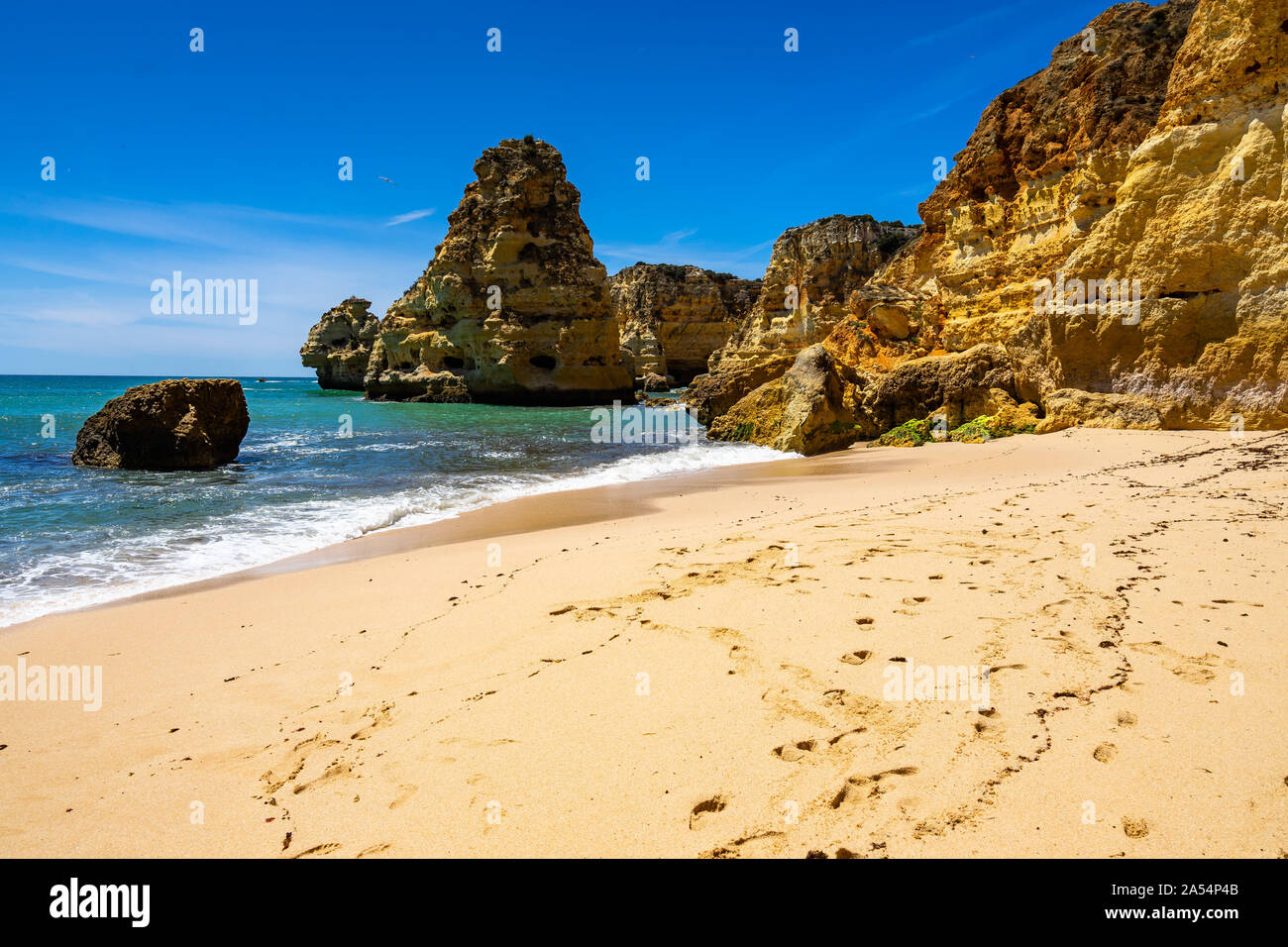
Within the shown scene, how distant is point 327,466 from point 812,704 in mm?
14441

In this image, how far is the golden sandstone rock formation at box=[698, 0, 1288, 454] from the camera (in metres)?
9.28

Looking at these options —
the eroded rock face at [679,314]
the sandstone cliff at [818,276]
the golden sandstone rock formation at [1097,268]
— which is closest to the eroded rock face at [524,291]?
the sandstone cliff at [818,276]

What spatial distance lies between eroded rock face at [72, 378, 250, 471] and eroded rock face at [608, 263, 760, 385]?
2062 inches

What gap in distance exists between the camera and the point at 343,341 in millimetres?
68000

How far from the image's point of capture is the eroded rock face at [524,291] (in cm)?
4209

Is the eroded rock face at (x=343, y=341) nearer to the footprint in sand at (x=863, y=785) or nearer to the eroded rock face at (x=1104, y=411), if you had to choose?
the eroded rock face at (x=1104, y=411)

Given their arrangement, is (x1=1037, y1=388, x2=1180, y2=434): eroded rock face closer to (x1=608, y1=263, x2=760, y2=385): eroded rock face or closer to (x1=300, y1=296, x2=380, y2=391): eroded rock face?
(x1=608, y1=263, x2=760, y2=385): eroded rock face

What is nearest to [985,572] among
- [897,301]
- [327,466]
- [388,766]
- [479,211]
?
[388,766]

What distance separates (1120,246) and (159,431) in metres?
19.2

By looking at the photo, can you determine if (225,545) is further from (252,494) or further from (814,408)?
(814,408)

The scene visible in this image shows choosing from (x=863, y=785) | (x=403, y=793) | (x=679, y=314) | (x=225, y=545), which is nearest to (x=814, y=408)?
(x=225, y=545)

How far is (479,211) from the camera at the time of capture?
43.2 meters
